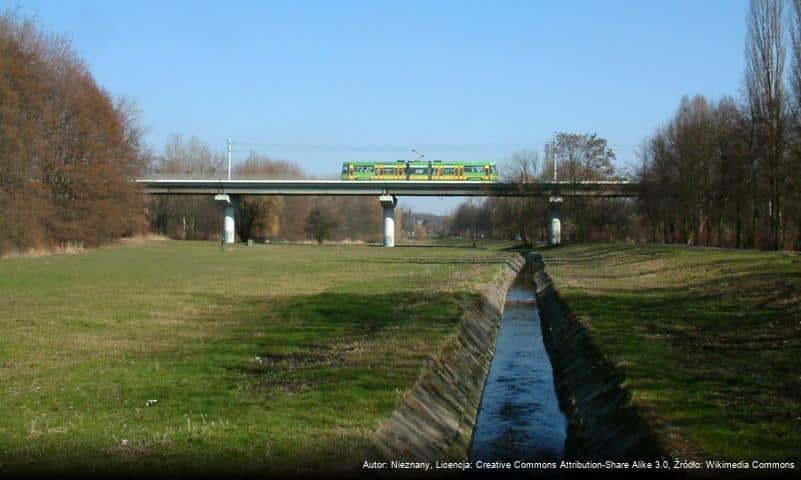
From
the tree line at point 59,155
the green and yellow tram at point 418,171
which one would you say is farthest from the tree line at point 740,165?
the tree line at point 59,155

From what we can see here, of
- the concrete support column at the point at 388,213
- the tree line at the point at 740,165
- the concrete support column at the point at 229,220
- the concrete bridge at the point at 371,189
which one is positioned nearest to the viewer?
the tree line at the point at 740,165

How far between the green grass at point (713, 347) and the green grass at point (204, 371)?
4.75 metres

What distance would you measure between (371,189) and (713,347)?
312 feet

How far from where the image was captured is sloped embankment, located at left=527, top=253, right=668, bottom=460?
1289 cm

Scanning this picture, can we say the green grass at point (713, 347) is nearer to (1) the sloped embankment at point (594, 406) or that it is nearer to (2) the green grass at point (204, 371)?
(1) the sloped embankment at point (594, 406)

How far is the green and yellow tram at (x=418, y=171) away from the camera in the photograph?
115375 mm

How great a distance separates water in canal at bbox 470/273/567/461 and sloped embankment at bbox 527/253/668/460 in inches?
12.6

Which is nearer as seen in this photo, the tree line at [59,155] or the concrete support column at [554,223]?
the tree line at [59,155]

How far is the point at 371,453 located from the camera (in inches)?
445

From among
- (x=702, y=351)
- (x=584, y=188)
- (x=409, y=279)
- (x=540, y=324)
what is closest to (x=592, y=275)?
(x=409, y=279)

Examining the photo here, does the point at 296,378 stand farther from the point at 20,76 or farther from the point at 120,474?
the point at 20,76

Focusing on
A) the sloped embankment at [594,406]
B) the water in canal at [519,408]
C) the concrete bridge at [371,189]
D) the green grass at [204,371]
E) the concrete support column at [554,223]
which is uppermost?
the concrete bridge at [371,189]

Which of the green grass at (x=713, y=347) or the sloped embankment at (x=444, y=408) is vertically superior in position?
the green grass at (x=713, y=347)

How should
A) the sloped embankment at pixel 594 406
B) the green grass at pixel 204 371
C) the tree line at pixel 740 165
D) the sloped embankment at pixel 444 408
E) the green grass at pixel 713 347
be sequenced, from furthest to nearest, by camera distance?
the tree line at pixel 740 165
the sloped embankment at pixel 594 406
the sloped embankment at pixel 444 408
the green grass at pixel 713 347
the green grass at pixel 204 371
